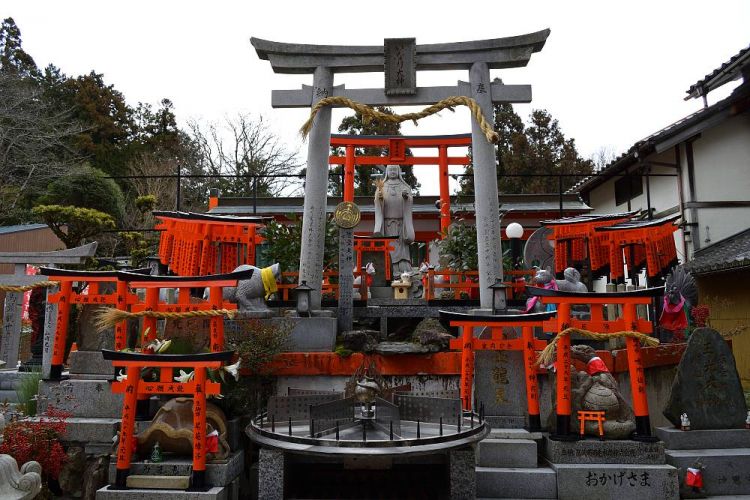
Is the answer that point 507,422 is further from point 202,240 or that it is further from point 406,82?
point 202,240

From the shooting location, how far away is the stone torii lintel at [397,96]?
32.1ft

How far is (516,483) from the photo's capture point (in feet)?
20.3

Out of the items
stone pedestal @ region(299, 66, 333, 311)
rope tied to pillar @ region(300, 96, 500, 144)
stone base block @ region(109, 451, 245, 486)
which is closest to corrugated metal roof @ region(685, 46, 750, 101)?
rope tied to pillar @ region(300, 96, 500, 144)

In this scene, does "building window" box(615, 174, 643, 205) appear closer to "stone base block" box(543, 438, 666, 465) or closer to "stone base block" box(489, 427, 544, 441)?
"stone base block" box(543, 438, 666, 465)

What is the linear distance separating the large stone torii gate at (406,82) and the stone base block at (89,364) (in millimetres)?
3987

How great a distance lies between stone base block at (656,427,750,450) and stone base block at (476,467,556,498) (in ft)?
6.27

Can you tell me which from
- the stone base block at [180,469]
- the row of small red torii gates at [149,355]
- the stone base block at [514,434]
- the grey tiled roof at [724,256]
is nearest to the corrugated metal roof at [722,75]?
the grey tiled roof at [724,256]

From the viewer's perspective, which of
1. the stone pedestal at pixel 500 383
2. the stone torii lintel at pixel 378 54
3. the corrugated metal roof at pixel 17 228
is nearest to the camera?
the stone pedestal at pixel 500 383

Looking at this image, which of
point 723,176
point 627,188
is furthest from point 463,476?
point 627,188

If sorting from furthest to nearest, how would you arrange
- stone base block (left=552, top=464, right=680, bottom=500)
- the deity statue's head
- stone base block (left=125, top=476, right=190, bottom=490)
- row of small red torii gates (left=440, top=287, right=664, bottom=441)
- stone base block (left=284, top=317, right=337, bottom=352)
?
1. the deity statue's head
2. stone base block (left=284, top=317, right=337, bottom=352)
3. row of small red torii gates (left=440, top=287, right=664, bottom=441)
4. stone base block (left=552, top=464, right=680, bottom=500)
5. stone base block (left=125, top=476, right=190, bottom=490)

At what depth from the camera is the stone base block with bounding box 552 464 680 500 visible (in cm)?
602

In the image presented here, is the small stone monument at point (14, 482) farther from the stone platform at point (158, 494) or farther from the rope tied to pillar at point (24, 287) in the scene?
the rope tied to pillar at point (24, 287)

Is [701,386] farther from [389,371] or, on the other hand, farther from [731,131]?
[731,131]

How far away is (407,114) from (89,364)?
654 cm
